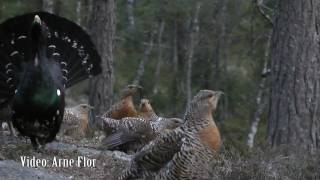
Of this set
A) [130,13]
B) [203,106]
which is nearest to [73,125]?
[203,106]

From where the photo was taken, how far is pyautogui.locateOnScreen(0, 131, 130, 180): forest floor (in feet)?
26.8

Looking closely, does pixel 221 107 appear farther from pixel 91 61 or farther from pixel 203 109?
pixel 203 109

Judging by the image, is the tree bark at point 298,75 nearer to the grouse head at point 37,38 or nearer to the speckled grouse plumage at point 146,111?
the speckled grouse plumage at point 146,111

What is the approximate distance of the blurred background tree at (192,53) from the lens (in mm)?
28806

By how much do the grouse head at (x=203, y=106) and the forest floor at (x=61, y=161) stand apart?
1.57m

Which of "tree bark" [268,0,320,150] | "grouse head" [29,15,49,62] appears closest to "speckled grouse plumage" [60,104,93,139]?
"grouse head" [29,15,49,62]

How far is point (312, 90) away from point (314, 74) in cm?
27

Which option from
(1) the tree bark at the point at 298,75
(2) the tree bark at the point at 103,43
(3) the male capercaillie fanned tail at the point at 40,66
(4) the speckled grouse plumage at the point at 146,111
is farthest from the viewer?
(2) the tree bark at the point at 103,43

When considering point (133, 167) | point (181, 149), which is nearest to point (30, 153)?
point (133, 167)

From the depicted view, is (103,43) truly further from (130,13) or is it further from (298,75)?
(130,13)

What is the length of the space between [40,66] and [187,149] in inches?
101

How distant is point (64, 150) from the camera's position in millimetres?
9492

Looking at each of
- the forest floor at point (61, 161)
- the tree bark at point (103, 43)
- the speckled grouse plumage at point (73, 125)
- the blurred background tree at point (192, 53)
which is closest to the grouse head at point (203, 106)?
the forest floor at point (61, 161)

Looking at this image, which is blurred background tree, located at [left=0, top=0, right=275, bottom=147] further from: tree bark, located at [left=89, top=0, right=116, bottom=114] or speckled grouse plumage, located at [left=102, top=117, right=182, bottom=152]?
speckled grouse plumage, located at [left=102, top=117, right=182, bottom=152]
